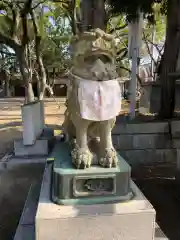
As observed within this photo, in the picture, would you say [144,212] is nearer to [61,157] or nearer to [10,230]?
[61,157]

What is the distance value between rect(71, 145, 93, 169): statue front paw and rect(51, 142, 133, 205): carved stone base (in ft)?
0.16

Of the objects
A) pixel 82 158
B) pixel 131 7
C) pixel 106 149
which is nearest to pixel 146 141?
pixel 131 7

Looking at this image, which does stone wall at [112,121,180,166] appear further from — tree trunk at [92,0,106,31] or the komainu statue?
the komainu statue

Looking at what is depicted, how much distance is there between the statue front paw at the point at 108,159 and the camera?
2615 millimetres

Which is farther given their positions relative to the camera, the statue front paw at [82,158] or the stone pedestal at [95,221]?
the statue front paw at [82,158]

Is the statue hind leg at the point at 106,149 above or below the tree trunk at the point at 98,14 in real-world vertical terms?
below

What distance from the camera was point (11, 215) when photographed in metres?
3.52

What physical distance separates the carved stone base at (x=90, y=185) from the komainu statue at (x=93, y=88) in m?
0.11

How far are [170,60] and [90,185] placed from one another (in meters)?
4.87

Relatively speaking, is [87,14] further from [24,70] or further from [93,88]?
[24,70]

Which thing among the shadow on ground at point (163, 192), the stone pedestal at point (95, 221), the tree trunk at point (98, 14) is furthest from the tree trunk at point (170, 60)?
the stone pedestal at point (95, 221)

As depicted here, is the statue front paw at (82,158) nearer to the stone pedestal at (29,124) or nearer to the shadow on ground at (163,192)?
the shadow on ground at (163,192)

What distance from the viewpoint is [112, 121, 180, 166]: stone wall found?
18.8ft

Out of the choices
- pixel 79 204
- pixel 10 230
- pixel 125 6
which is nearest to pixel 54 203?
pixel 79 204
